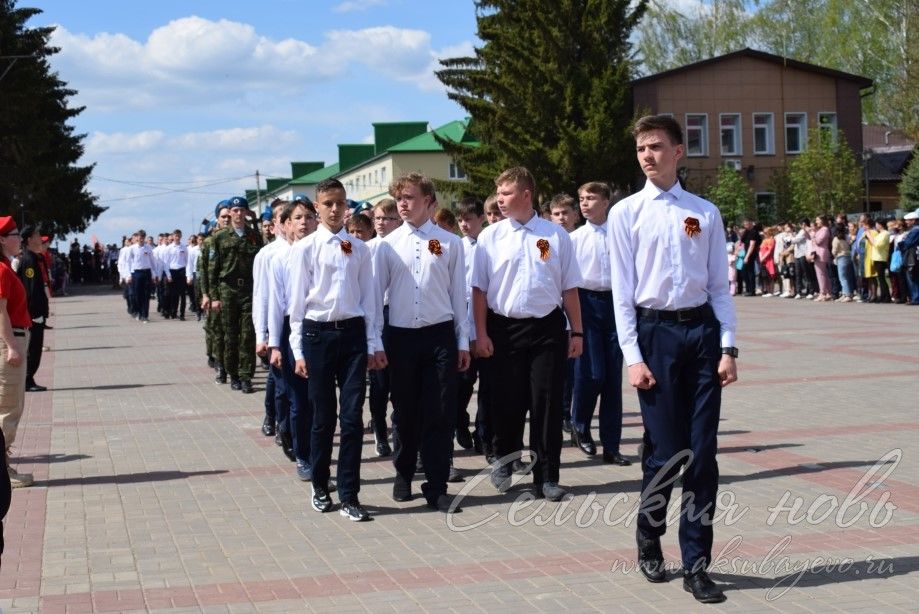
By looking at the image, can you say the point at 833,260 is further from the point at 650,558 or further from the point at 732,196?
the point at 650,558

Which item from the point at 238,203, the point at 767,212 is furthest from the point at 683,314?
the point at 767,212

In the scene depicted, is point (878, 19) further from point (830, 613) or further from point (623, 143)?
point (830, 613)

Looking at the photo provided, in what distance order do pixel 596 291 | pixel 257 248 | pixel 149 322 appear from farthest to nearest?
pixel 149 322 → pixel 257 248 → pixel 596 291

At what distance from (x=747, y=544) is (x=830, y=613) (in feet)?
4.28

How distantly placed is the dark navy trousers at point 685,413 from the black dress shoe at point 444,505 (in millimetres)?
1973

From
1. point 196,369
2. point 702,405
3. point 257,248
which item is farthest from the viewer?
point 196,369

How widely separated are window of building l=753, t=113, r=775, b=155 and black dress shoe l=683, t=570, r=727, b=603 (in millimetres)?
51180

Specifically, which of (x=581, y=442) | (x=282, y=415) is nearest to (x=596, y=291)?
(x=581, y=442)

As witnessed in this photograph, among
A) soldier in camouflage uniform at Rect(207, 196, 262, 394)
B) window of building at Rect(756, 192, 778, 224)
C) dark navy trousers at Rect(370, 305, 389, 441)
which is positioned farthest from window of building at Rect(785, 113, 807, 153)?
dark navy trousers at Rect(370, 305, 389, 441)

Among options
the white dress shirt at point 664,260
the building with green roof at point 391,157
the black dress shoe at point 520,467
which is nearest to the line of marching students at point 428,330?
the black dress shoe at point 520,467

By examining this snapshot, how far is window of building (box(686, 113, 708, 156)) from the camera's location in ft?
180

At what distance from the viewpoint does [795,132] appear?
55781 mm

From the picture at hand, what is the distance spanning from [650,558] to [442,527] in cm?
165

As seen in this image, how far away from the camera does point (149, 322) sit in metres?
31.6
